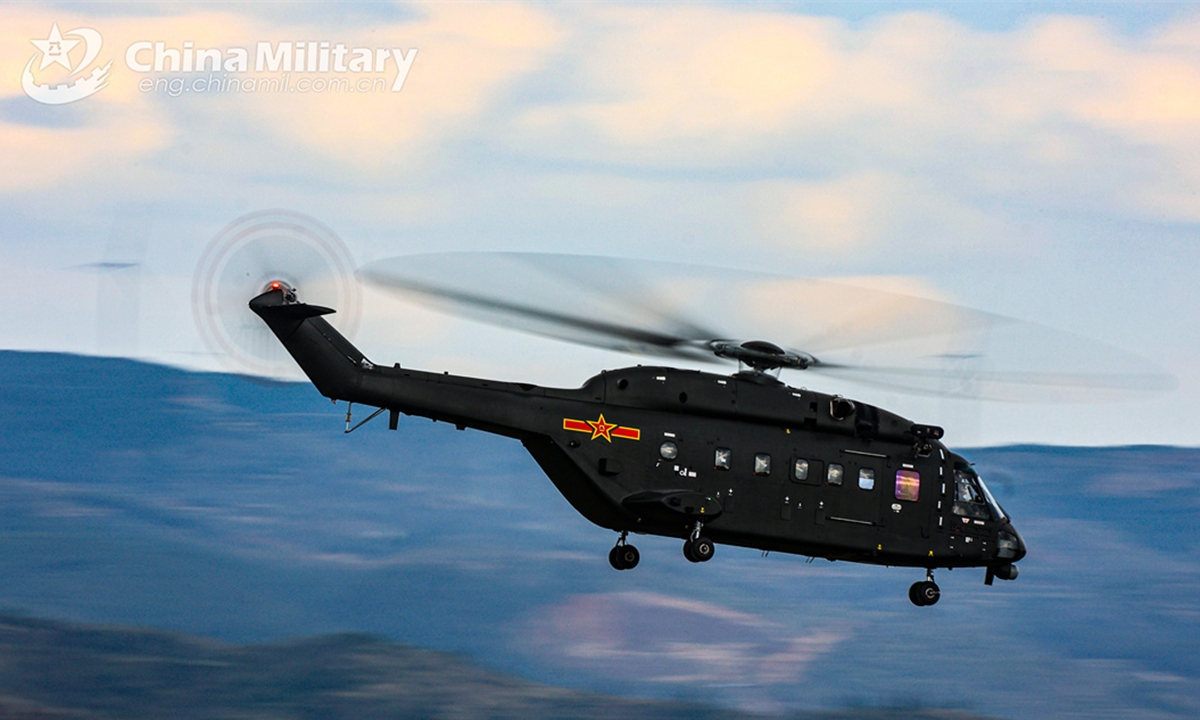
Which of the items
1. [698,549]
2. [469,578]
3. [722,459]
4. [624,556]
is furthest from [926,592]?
[469,578]

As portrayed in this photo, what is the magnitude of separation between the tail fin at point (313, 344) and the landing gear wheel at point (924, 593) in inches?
617

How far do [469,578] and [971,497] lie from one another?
269ft

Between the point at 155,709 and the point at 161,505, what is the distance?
1853 cm

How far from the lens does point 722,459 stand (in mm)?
34219

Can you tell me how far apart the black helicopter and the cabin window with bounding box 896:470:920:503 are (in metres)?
0.03

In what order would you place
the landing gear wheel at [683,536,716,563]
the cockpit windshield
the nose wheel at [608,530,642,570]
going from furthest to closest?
the cockpit windshield → the nose wheel at [608,530,642,570] → the landing gear wheel at [683,536,716,563]

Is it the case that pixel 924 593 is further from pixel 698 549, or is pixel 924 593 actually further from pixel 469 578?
pixel 469 578

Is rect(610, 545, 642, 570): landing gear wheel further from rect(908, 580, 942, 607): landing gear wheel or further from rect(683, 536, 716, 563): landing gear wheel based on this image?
rect(908, 580, 942, 607): landing gear wheel

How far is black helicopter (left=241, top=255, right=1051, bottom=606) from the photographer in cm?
3316

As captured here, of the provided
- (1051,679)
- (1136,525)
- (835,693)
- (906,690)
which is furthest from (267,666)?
(1136,525)

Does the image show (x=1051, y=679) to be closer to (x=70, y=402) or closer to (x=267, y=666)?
(x=267, y=666)

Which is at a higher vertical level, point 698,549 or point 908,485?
point 908,485

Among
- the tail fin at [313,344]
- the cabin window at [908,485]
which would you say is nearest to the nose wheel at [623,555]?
the cabin window at [908,485]

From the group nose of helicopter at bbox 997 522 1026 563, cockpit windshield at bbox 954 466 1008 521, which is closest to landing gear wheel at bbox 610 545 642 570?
cockpit windshield at bbox 954 466 1008 521
